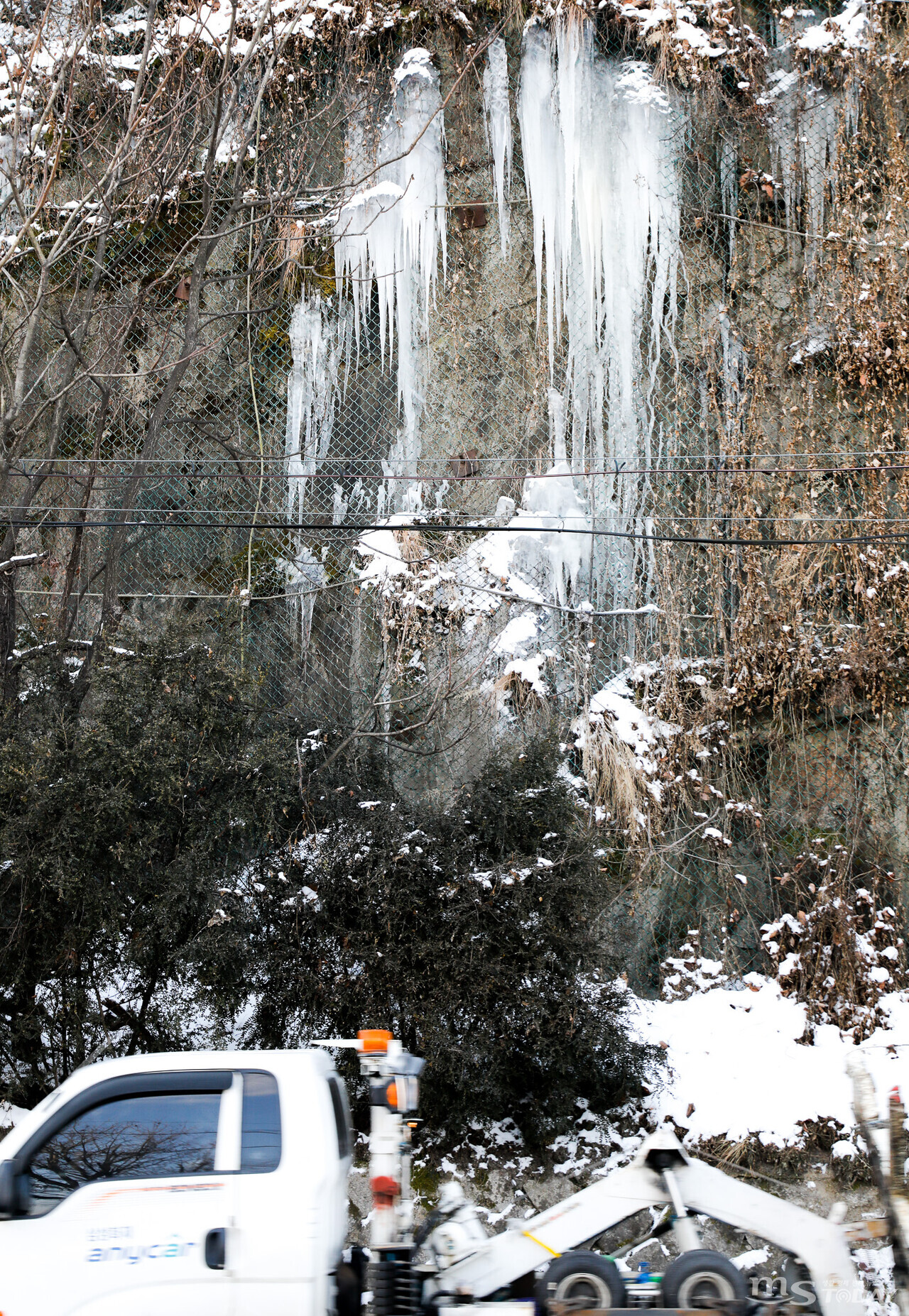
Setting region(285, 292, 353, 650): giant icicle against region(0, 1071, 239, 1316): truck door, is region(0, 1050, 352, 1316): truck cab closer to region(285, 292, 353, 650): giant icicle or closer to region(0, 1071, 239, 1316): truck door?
region(0, 1071, 239, 1316): truck door

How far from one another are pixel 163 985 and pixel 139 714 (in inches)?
82.2

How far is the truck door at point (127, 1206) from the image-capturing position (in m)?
3.83

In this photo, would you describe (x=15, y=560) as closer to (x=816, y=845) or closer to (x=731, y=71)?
(x=816, y=845)

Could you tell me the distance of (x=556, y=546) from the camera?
11.5 meters

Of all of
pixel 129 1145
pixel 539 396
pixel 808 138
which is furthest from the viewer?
pixel 808 138

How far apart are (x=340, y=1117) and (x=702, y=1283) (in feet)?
5.18

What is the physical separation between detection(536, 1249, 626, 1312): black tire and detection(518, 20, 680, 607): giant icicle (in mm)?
8546

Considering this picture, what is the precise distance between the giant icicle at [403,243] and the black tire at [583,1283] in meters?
8.97

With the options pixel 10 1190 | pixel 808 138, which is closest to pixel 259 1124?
pixel 10 1190

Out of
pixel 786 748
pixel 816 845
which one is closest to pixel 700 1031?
pixel 816 845

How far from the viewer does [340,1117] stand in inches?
179

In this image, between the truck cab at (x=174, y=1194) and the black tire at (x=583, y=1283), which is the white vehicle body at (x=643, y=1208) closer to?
the black tire at (x=583, y=1283)

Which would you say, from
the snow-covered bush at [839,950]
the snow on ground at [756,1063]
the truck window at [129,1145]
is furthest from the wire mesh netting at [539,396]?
the truck window at [129,1145]

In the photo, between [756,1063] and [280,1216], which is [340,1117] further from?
[756,1063]
